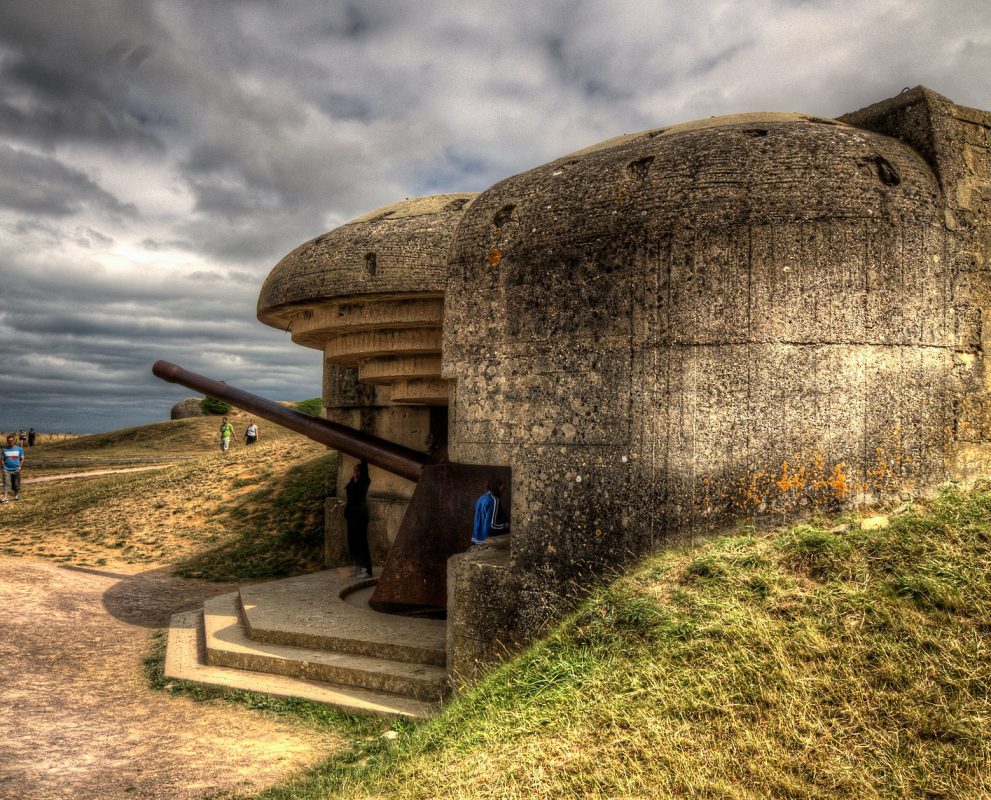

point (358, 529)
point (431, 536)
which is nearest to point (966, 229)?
point (431, 536)

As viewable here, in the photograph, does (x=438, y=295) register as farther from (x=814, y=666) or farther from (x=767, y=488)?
(x=814, y=666)

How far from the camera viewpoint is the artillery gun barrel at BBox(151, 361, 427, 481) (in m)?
7.64

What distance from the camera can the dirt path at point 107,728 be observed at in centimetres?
418

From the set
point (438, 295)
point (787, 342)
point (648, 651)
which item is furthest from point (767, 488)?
point (438, 295)

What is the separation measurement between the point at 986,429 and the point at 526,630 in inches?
115

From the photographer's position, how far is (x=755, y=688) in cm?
313

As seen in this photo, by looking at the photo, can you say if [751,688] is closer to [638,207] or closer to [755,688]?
[755,688]

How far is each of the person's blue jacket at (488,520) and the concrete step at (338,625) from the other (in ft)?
2.67

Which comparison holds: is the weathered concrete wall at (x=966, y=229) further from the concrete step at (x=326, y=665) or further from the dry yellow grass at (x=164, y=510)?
the dry yellow grass at (x=164, y=510)

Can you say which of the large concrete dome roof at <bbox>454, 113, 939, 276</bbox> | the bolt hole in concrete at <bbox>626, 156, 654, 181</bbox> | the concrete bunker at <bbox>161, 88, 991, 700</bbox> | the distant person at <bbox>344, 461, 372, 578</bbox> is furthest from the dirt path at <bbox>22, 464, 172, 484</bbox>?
the bolt hole in concrete at <bbox>626, 156, 654, 181</bbox>

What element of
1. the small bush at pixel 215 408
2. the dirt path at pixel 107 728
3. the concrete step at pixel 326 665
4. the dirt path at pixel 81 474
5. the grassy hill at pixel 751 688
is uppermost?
the small bush at pixel 215 408

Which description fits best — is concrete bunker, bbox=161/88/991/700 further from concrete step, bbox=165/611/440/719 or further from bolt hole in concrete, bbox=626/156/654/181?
concrete step, bbox=165/611/440/719

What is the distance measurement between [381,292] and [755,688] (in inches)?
200

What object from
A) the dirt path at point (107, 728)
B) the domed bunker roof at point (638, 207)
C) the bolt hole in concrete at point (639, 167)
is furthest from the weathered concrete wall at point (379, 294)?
the dirt path at point (107, 728)
